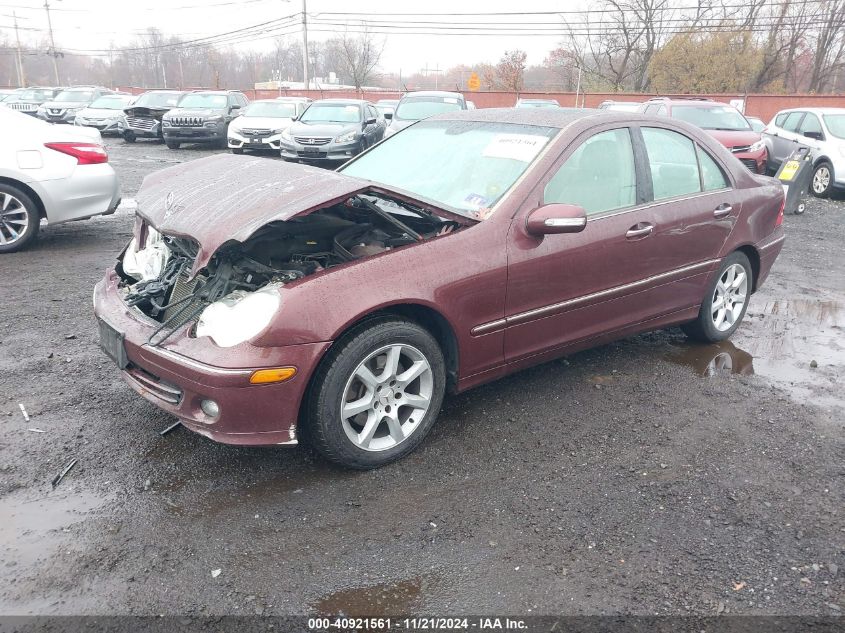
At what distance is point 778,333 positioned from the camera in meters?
5.10

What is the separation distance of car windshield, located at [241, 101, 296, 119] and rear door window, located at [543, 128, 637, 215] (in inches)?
571

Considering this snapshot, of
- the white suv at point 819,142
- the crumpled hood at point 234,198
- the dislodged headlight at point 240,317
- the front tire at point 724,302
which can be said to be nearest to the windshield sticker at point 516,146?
the crumpled hood at point 234,198

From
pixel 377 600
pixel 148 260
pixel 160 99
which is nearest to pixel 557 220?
pixel 377 600

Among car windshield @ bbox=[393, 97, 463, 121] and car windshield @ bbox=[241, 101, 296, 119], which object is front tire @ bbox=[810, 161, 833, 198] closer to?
car windshield @ bbox=[393, 97, 463, 121]

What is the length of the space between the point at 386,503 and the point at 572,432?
3.89ft

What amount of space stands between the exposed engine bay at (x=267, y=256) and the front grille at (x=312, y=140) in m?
10.5

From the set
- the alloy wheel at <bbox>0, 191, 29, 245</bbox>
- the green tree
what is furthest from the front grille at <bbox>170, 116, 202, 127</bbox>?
the green tree

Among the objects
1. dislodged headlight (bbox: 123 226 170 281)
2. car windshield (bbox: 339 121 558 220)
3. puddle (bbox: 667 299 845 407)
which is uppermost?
car windshield (bbox: 339 121 558 220)

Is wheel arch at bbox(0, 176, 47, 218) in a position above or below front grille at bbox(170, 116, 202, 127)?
below

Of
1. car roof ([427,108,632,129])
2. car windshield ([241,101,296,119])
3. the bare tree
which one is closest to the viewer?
car roof ([427,108,632,129])

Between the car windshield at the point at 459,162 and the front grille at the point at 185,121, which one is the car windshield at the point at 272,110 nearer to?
the front grille at the point at 185,121

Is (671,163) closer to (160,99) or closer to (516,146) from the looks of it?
(516,146)

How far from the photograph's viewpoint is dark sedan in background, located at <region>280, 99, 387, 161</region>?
1368cm

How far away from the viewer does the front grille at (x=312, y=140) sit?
13.7 meters
